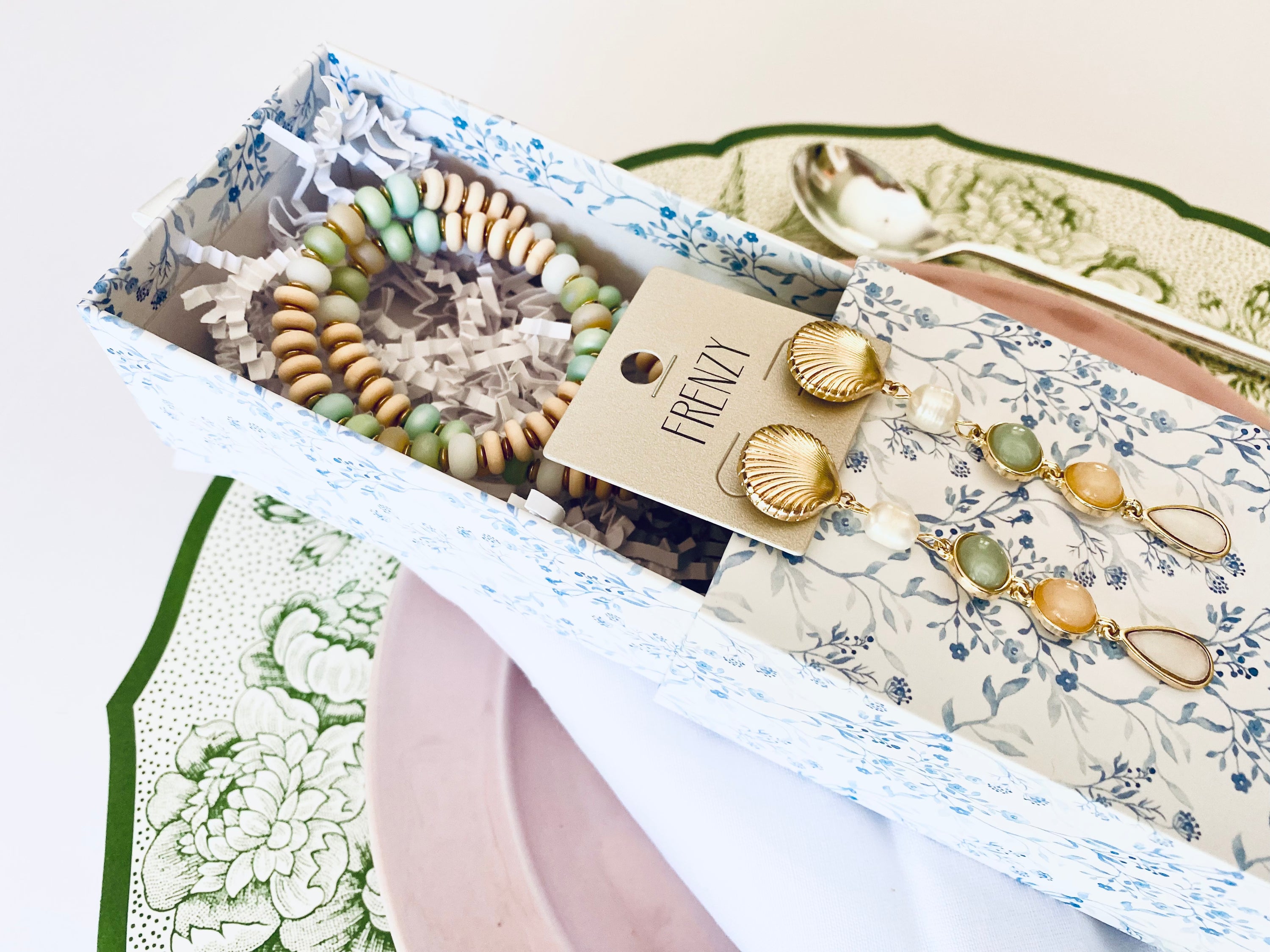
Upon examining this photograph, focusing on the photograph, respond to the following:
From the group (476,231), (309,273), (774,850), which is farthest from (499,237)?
(774,850)

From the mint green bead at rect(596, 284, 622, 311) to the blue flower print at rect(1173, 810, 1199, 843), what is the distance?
1.29 ft

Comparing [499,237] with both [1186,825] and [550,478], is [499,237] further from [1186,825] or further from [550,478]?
[1186,825]

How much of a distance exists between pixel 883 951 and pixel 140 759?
0.45m

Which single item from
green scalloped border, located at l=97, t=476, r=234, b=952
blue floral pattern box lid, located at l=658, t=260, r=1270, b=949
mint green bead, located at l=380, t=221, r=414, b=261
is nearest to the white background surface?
green scalloped border, located at l=97, t=476, r=234, b=952

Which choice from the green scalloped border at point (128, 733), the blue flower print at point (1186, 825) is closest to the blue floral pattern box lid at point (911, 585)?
the blue flower print at point (1186, 825)

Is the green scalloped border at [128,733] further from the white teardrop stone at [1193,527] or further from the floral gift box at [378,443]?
the white teardrop stone at [1193,527]

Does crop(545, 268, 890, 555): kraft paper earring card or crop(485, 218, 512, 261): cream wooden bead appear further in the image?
crop(485, 218, 512, 261): cream wooden bead

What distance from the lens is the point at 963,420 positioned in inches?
17.5

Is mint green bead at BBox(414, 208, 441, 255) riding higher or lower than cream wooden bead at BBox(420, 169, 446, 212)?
lower

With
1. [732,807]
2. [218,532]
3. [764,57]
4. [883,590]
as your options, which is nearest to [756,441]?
[883,590]

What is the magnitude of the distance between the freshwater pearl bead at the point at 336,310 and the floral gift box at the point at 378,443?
59mm

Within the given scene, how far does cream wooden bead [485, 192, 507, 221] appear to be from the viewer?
569 mm

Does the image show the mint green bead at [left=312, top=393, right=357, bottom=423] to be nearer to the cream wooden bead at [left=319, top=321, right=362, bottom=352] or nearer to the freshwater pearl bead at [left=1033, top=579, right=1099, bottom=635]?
the cream wooden bead at [left=319, top=321, right=362, bottom=352]

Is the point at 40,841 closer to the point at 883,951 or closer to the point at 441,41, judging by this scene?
the point at 883,951
